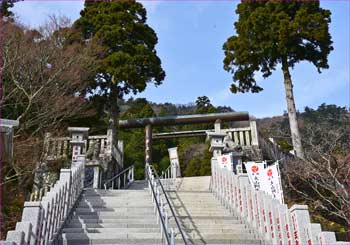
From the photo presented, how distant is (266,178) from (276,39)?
740 centimetres

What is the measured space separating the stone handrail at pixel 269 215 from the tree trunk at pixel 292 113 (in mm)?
6051

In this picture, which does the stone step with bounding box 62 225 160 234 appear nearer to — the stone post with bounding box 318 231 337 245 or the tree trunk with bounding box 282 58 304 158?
the stone post with bounding box 318 231 337 245

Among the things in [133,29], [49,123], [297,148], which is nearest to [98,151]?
[49,123]

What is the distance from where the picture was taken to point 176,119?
15727 millimetres

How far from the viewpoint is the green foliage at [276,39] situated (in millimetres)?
15383

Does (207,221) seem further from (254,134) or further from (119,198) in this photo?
(254,134)

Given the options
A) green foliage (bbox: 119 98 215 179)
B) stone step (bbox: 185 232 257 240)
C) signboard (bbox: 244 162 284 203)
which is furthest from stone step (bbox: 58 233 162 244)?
green foliage (bbox: 119 98 215 179)

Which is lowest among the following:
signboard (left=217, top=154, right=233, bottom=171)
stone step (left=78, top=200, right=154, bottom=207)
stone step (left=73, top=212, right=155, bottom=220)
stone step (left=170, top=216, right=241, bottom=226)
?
stone step (left=170, top=216, right=241, bottom=226)

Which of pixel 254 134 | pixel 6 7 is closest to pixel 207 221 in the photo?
pixel 254 134

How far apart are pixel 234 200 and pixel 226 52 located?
9898mm

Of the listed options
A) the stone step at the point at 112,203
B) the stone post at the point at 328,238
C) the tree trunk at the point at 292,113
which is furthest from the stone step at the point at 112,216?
the tree trunk at the point at 292,113

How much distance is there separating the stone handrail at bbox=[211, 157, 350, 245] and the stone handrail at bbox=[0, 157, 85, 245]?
10.2 feet

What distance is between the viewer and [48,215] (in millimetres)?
5871

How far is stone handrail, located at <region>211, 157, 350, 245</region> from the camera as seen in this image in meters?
5.34
